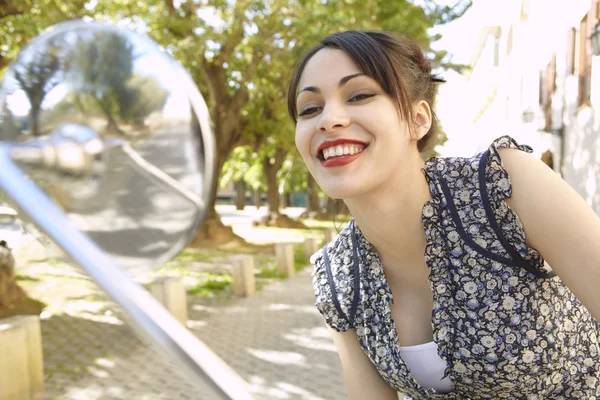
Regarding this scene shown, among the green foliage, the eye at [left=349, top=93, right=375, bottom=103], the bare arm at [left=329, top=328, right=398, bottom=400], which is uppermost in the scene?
the green foliage

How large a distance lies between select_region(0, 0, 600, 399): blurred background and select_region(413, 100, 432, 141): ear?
0.30m

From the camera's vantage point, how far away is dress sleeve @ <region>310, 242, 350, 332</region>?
1603mm

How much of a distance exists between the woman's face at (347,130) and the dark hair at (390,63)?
0.02 m

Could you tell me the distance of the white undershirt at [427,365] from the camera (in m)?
1.45

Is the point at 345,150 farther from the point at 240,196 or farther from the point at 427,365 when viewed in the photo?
the point at 240,196

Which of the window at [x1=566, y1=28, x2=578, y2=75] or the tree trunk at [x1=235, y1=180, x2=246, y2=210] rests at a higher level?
the window at [x1=566, y1=28, x2=578, y2=75]

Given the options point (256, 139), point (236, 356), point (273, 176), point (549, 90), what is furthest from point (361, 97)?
point (273, 176)

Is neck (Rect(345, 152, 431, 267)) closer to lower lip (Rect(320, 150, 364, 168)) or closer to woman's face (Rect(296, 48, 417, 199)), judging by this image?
woman's face (Rect(296, 48, 417, 199))

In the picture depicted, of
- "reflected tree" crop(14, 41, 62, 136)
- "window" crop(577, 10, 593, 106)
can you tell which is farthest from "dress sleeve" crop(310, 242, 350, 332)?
"window" crop(577, 10, 593, 106)

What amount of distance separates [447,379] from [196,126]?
1066mm

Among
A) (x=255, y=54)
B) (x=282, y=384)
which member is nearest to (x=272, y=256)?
(x=255, y=54)

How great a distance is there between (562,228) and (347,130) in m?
0.56

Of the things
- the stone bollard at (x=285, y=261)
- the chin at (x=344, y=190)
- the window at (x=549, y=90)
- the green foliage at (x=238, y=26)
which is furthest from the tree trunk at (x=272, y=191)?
the chin at (x=344, y=190)

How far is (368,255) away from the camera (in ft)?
5.33
